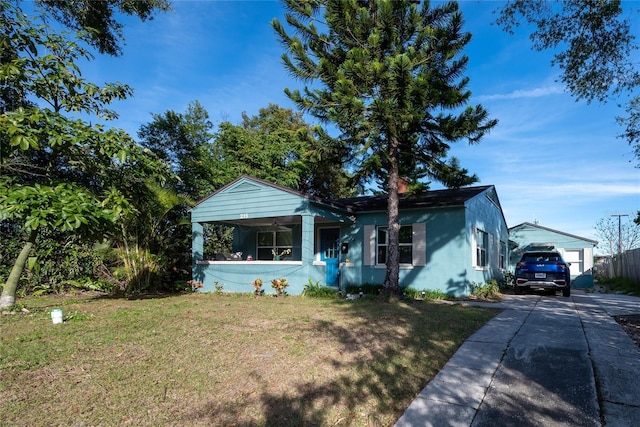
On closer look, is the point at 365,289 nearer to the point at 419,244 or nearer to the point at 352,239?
the point at 352,239

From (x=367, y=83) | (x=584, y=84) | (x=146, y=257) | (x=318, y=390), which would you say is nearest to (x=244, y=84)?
(x=367, y=83)

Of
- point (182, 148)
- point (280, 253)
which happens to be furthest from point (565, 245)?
point (182, 148)

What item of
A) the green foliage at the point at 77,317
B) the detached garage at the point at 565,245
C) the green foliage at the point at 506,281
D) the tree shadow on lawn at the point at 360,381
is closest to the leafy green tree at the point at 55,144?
the green foliage at the point at 77,317

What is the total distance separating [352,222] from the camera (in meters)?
13.1

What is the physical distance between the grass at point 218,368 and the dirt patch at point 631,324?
233 cm

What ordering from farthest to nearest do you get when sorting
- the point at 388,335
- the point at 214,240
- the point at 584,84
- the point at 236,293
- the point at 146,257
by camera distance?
the point at 214,240, the point at 236,293, the point at 146,257, the point at 584,84, the point at 388,335

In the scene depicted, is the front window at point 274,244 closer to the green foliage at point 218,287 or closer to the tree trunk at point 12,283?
the green foliage at point 218,287

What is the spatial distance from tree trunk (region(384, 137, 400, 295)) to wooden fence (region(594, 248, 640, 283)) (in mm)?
12101

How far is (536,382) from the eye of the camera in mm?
3770

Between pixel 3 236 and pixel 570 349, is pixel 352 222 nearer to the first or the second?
pixel 570 349

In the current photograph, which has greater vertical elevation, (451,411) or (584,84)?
(584,84)

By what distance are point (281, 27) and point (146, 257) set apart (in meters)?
7.87

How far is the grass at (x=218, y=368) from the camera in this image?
120 inches

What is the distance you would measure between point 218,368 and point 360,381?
153 centimetres
